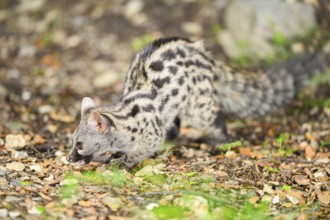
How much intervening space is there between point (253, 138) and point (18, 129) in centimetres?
328

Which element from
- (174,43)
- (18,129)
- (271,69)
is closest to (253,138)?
(271,69)

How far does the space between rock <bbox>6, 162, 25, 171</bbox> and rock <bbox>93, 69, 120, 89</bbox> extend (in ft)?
12.3

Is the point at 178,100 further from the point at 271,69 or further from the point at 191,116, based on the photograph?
the point at 271,69

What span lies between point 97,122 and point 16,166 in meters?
1.01

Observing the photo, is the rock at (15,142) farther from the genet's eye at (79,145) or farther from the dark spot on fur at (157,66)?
the dark spot on fur at (157,66)

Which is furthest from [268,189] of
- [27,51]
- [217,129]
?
[27,51]

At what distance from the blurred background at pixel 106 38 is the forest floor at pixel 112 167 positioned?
0.03 metres

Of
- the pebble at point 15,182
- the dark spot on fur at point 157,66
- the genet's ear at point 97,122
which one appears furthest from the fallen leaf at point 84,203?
the dark spot on fur at point 157,66

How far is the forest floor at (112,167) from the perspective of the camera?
18.3 ft

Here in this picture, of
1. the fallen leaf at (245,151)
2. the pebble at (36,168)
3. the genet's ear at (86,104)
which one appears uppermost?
the genet's ear at (86,104)

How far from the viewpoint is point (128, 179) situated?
6262 mm

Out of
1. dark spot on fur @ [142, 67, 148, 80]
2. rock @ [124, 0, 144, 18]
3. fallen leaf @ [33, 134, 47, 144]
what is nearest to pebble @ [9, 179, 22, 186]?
fallen leaf @ [33, 134, 47, 144]

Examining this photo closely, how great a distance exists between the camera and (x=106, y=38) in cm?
1098

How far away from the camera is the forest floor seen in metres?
5.59
